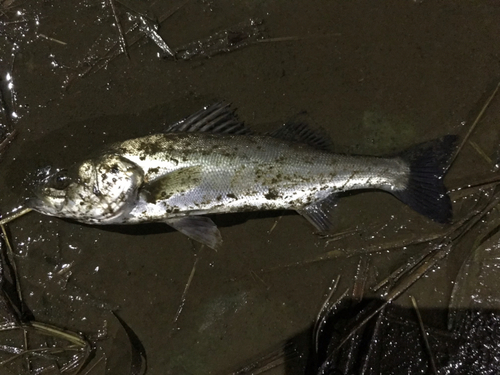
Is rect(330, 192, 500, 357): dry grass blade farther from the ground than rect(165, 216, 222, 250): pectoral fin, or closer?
closer

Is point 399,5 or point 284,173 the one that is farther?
point 399,5

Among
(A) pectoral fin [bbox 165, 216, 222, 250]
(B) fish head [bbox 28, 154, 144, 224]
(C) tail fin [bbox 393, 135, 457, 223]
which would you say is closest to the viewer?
(B) fish head [bbox 28, 154, 144, 224]

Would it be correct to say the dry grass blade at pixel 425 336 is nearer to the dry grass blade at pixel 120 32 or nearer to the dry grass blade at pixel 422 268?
the dry grass blade at pixel 422 268

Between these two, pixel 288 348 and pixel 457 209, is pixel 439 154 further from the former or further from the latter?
pixel 288 348

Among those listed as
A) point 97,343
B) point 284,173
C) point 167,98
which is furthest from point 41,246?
point 284,173

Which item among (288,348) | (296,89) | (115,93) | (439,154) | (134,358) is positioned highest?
(115,93)

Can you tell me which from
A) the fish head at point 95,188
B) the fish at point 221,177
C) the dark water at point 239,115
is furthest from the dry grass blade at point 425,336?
the fish head at point 95,188

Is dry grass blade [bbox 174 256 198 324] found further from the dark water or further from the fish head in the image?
the fish head

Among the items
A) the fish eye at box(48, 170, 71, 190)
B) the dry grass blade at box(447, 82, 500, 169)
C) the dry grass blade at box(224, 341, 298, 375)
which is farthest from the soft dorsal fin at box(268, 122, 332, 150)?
the dry grass blade at box(224, 341, 298, 375)
